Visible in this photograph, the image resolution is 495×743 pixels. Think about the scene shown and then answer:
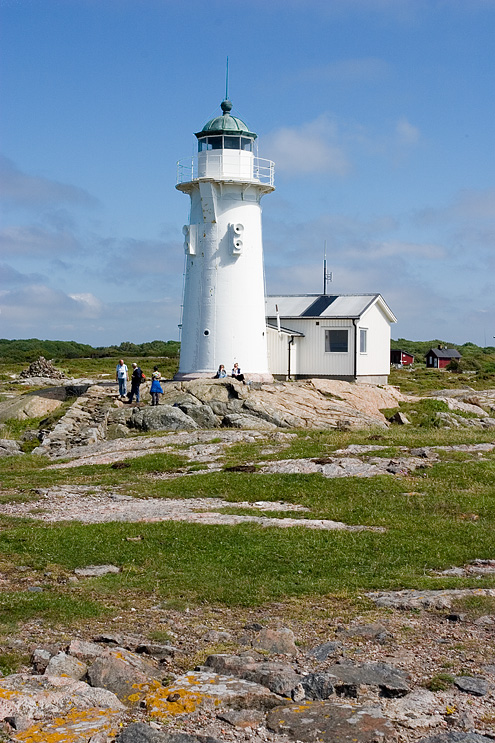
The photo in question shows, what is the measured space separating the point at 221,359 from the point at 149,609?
30.3 metres

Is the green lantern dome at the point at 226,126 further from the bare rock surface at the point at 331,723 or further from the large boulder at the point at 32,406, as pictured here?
the bare rock surface at the point at 331,723

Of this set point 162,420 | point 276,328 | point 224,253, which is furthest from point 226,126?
point 162,420

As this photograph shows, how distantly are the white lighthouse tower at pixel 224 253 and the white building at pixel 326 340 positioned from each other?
4924 mm

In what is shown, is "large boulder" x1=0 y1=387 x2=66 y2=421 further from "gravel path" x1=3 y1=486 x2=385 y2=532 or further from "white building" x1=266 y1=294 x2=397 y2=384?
"gravel path" x1=3 y1=486 x2=385 y2=532

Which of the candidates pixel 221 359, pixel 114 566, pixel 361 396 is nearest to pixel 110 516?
pixel 114 566

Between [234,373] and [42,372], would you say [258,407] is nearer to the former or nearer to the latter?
[234,373]

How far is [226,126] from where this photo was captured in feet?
139

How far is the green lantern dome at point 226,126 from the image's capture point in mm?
42438

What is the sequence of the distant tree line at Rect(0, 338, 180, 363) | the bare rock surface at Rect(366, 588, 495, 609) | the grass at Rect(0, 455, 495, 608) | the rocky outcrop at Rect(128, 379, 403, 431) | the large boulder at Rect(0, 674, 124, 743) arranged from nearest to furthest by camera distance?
1. the large boulder at Rect(0, 674, 124, 743)
2. the bare rock surface at Rect(366, 588, 495, 609)
3. the grass at Rect(0, 455, 495, 608)
4. the rocky outcrop at Rect(128, 379, 403, 431)
5. the distant tree line at Rect(0, 338, 180, 363)

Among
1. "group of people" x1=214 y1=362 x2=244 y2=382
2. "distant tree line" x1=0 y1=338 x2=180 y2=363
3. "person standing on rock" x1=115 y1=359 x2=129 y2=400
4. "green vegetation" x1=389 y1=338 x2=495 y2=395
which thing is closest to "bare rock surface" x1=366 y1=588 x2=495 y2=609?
"person standing on rock" x1=115 y1=359 x2=129 y2=400

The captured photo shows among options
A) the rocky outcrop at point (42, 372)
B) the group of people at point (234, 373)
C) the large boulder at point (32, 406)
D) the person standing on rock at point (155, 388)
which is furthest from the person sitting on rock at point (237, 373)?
the rocky outcrop at point (42, 372)

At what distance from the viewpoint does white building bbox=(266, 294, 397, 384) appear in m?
48.4

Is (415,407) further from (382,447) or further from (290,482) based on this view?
(290,482)

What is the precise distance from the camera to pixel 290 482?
23.0 metres
